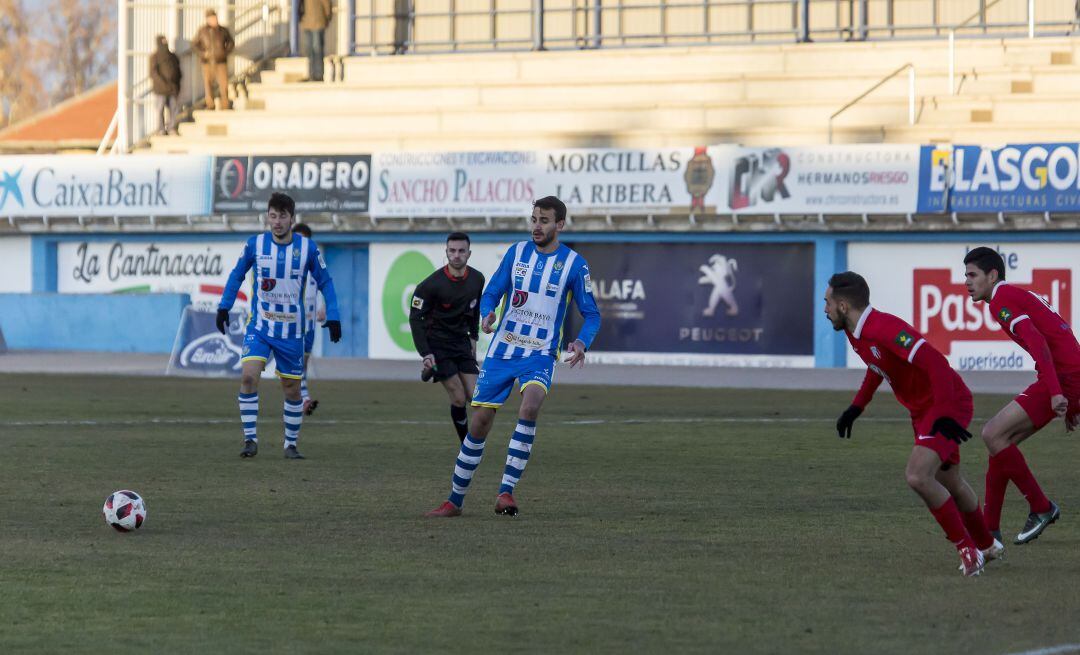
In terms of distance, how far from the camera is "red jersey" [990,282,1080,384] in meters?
9.81

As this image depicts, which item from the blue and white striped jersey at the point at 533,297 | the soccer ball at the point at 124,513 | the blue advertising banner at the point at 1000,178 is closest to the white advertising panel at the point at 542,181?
the blue advertising banner at the point at 1000,178

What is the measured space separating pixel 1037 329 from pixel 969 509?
4.36 ft

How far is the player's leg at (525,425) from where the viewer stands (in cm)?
1123

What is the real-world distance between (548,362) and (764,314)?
20969mm

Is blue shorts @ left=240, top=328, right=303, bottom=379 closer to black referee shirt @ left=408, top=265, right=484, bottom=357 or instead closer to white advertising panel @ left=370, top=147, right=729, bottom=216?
black referee shirt @ left=408, top=265, right=484, bottom=357

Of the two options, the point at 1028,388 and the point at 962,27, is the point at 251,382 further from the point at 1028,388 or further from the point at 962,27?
the point at 962,27

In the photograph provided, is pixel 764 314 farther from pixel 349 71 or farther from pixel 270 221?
pixel 270 221

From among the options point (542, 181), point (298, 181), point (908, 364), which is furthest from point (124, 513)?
point (298, 181)

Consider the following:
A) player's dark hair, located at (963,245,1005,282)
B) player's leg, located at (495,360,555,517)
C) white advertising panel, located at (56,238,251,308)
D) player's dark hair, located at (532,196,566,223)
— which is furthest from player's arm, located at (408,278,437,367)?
white advertising panel, located at (56,238,251,308)

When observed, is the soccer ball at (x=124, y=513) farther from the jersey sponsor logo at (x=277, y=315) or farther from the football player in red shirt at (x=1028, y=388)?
the jersey sponsor logo at (x=277, y=315)

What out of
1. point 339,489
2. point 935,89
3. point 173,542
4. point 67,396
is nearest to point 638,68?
point 935,89

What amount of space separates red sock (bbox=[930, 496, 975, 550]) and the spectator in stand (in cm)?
3136

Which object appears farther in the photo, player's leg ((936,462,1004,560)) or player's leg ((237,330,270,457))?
player's leg ((237,330,270,457))

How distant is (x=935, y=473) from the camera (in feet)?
29.6
